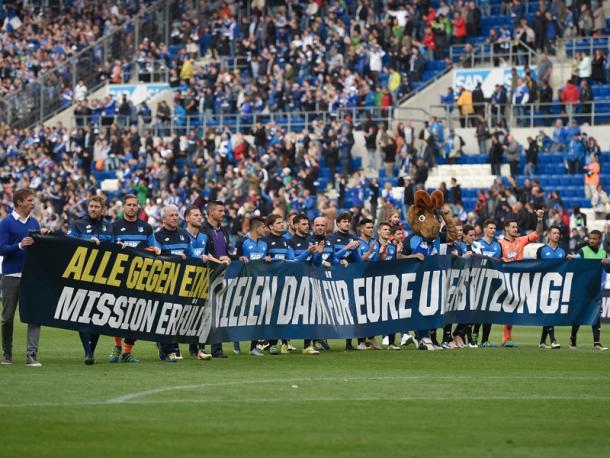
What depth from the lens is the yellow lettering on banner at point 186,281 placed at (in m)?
17.8

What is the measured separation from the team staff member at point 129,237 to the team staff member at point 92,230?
0.17m

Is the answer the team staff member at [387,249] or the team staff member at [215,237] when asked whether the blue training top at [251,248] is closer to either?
the team staff member at [215,237]

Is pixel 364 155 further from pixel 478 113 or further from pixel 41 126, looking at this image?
pixel 41 126

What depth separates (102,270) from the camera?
17.1m

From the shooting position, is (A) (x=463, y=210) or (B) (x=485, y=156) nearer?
(A) (x=463, y=210)

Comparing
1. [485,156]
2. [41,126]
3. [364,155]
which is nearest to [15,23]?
[41,126]

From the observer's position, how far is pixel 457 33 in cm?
4319

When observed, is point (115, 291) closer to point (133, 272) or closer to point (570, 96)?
point (133, 272)

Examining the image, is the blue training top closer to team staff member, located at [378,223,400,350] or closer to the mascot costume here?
team staff member, located at [378,223,400,350]

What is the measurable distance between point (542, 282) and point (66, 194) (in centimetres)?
2660

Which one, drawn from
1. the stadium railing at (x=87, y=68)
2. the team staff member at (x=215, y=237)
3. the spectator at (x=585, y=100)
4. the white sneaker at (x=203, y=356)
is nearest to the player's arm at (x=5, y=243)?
the team staff member at (x=215, y=237)

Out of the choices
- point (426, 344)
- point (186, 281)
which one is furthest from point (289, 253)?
point (426, 344)

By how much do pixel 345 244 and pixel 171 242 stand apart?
3.05 metres

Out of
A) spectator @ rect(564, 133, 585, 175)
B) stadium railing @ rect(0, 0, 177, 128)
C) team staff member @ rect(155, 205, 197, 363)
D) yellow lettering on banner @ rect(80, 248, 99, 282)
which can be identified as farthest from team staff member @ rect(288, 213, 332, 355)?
stadium railing @ rect(0, 0, 177, 128)
